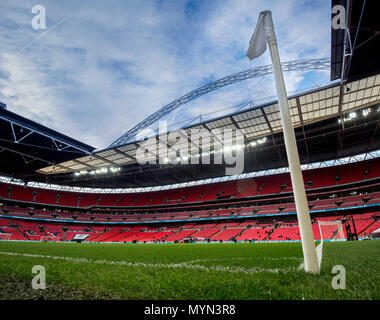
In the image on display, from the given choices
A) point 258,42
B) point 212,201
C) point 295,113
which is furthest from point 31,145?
point 212,201

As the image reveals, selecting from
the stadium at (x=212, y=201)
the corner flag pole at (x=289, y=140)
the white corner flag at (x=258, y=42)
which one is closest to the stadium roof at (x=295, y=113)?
the stadium at (x=212, y=201)

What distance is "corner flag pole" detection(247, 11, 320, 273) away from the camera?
2.45 m

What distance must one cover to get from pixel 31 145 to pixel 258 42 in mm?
24566

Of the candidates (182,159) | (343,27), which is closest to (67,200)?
(182,159)

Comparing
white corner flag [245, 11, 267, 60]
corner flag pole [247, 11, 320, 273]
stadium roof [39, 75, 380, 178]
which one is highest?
stadium roof [39, 75, 380, 178]

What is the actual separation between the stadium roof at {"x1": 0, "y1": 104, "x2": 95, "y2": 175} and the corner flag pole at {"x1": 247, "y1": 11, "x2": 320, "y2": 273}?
2004 cm

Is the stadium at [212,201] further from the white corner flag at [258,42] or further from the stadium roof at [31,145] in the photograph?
the white corner flag at [258,42]

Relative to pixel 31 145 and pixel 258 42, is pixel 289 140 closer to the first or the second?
pixel 258 42

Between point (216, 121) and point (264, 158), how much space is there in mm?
18028

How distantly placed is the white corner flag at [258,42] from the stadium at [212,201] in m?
3.39

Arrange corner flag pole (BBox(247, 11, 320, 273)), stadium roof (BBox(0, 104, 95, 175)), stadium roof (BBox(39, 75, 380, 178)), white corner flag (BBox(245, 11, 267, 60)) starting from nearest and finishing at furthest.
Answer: corner flag pole (BBox(247, 11, 320, 273)), white corner flag (BBox(245, 11, 267, 60)), stadium roof (BBox(39, 75, 380, 178)), stadium roof (BBox(0, 104, 95, 175))

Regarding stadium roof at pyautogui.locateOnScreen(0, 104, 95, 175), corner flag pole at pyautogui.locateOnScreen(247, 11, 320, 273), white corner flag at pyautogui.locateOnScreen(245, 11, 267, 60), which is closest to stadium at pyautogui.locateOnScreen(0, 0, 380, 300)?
stadium roof at pyautogui.locateOnScreen(0, 104, 95, 175)

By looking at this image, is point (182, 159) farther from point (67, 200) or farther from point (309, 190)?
point (67, 200)

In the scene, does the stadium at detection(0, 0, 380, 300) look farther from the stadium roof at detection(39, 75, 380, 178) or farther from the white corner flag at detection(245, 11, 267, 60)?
the white corner flag at detection(245, 11, 267, 60)
